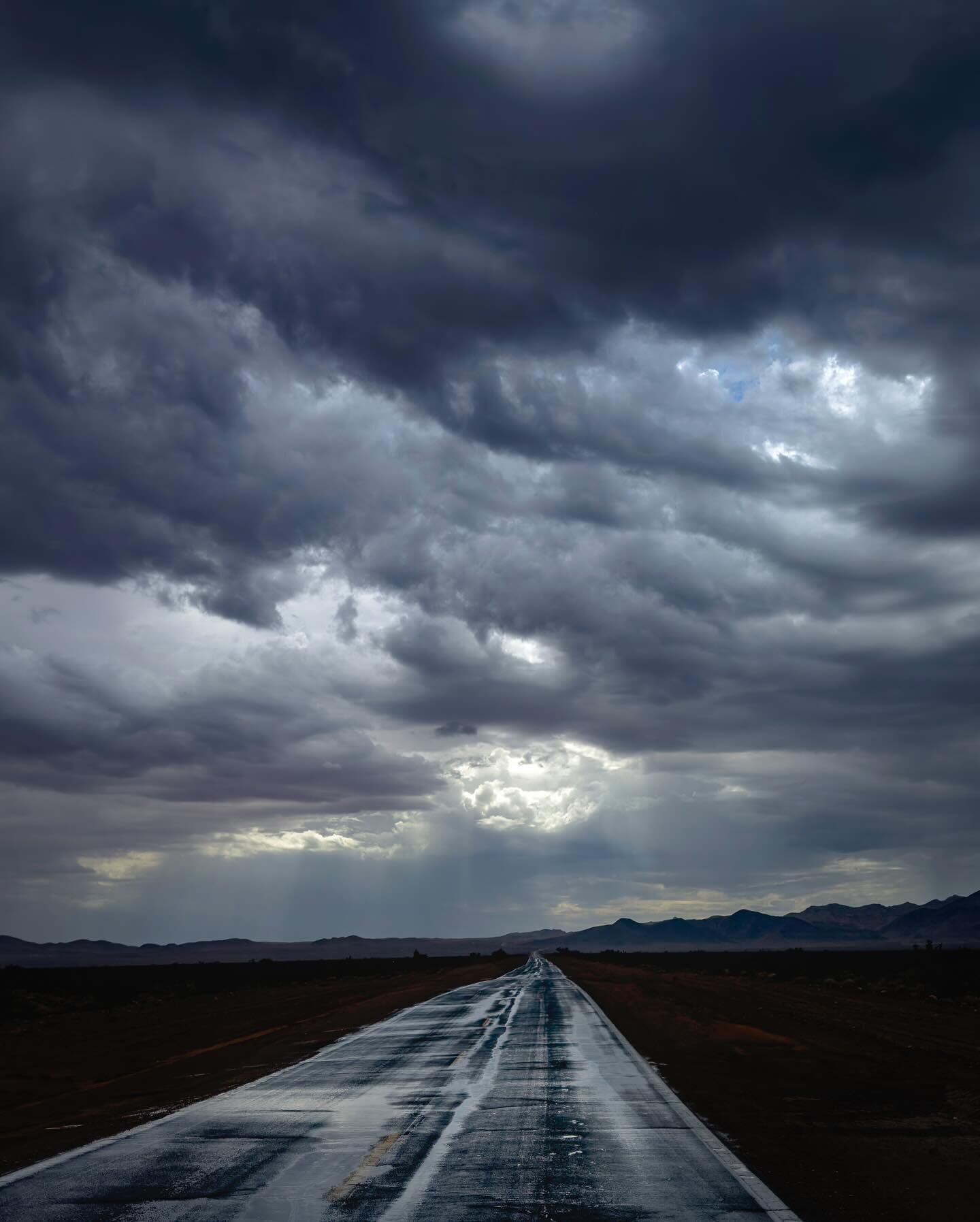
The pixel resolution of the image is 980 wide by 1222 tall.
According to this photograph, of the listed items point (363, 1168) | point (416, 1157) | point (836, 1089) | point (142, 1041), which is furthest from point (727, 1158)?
point (142, 1041)

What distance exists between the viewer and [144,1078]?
20172 mm

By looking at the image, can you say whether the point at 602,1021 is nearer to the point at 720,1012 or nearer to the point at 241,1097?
the point at 720,1012

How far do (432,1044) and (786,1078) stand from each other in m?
7.98

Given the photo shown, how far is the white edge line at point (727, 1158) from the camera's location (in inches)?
336

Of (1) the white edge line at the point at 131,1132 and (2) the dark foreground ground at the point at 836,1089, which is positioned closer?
(2) the dark foreground ground at the point at 836,1089

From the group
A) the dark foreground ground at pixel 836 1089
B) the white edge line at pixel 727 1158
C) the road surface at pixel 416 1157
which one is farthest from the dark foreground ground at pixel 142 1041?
the dark foreground ground at pixel 836 1089

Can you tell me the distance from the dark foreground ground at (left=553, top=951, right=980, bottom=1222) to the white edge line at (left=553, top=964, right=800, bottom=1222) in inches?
5.1

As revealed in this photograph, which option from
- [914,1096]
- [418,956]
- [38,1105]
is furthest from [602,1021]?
[418,956]

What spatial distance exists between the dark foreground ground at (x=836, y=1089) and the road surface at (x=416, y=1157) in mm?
556

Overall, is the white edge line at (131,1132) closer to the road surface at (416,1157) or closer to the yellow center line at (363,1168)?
the road surface at (416,1157)

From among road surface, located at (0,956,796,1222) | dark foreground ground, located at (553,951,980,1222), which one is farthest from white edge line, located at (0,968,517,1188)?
dark foreground ground, located at (553,951,980,1222)

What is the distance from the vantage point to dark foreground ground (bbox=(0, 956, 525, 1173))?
15102 millimetres

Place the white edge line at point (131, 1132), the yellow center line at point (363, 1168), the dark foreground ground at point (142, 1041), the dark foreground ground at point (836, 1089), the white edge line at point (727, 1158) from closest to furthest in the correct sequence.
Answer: the white edge line at point (727, 1158), the yellow center line at point (363, 1168), the dark foreground ground at point (836, 1089), the white edge line at point (131, 1132), the dark foreground ground at point (142, 1041)

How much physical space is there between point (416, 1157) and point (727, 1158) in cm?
309
